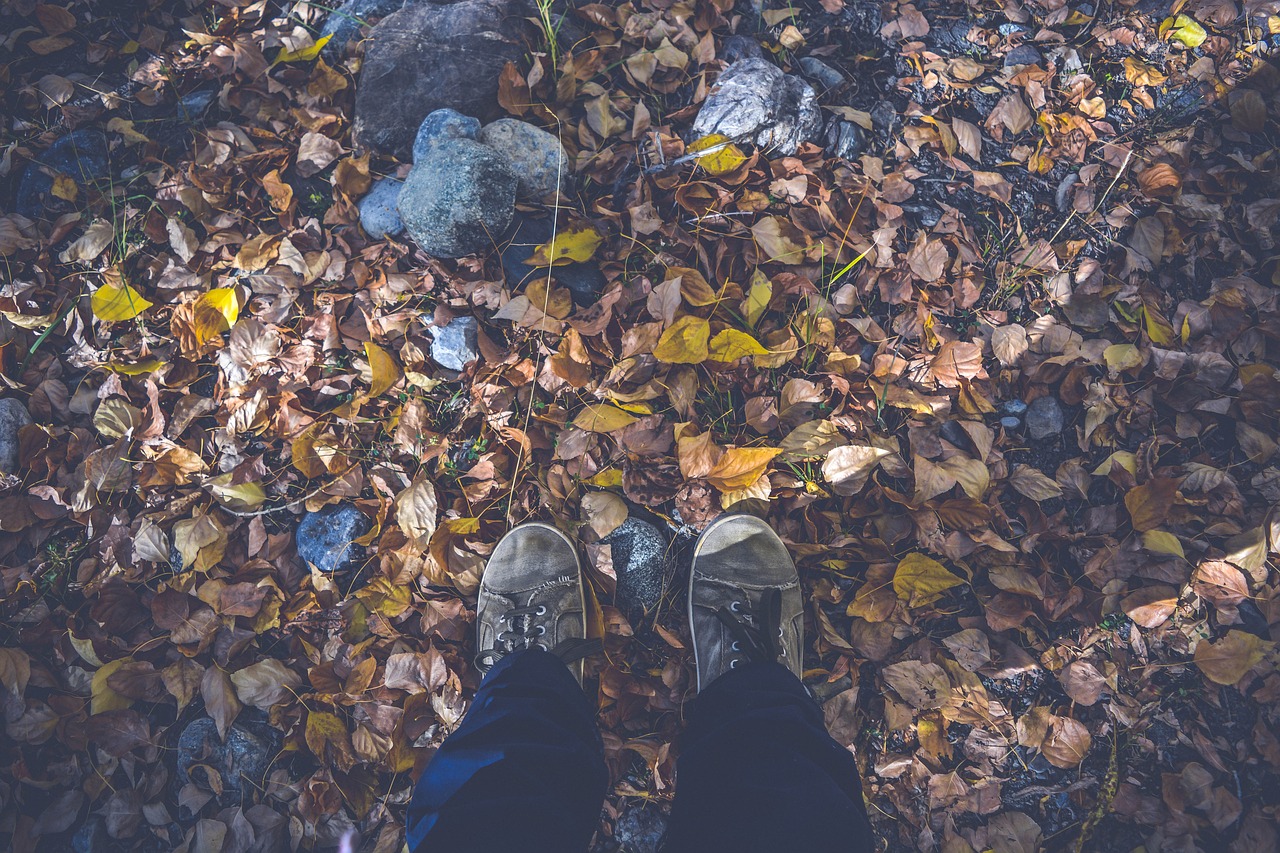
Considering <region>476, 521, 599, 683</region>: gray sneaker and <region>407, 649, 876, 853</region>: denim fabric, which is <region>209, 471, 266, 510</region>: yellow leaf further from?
<region>407, 649, 876, 853</region>: denim fabric

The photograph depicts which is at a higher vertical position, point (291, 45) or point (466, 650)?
point (291, 45)

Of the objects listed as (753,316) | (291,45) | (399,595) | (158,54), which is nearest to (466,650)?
(399,595)

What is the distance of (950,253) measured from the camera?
181cm

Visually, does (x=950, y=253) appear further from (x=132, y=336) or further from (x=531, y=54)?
(x=132, y=336)

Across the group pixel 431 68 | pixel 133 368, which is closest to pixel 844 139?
pixel 431 68

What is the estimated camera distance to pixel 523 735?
131 centimetres

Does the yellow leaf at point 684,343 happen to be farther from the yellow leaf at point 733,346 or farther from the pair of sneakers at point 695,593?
the pair of sneakers at point 695,593

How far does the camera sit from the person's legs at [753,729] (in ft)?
3.70

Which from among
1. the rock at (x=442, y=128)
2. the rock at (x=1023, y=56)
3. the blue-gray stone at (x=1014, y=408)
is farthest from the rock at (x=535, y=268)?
the rock at (x=1023, y=56)

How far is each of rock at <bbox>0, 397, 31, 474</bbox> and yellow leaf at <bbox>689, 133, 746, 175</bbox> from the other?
7.14ft

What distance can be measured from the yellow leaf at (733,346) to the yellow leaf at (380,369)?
0.94 meters

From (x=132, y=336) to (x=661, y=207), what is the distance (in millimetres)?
1708

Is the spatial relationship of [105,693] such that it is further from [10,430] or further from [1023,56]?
[1023,56]

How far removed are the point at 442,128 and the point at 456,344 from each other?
26.4 inches
